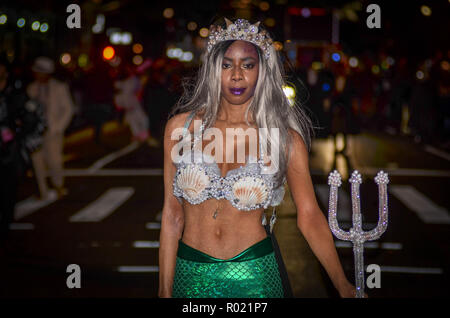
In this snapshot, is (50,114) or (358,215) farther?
(50,114)

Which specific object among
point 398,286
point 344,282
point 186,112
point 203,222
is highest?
point 186,112

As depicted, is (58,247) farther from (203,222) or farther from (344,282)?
(344,282)

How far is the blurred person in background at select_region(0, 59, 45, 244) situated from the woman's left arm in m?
5.46

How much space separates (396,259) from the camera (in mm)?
7152

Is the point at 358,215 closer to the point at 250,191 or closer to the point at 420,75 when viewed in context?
the point at 250,191

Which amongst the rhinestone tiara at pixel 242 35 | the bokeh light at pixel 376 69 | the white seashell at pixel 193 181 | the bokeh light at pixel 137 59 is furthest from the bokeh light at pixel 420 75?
the bokeh light at pixel 137 59

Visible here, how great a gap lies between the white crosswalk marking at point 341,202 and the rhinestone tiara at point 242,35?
19.5ft

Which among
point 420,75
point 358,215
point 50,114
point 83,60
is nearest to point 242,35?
point 358,215

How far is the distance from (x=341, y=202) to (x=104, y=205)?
3.85 metres

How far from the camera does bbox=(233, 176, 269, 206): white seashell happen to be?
305cm

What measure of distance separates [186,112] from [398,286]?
3754 millimetres

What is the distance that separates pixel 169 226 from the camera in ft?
10.4

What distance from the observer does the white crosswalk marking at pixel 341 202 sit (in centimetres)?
920

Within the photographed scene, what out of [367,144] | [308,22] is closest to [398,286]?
[367,144]
